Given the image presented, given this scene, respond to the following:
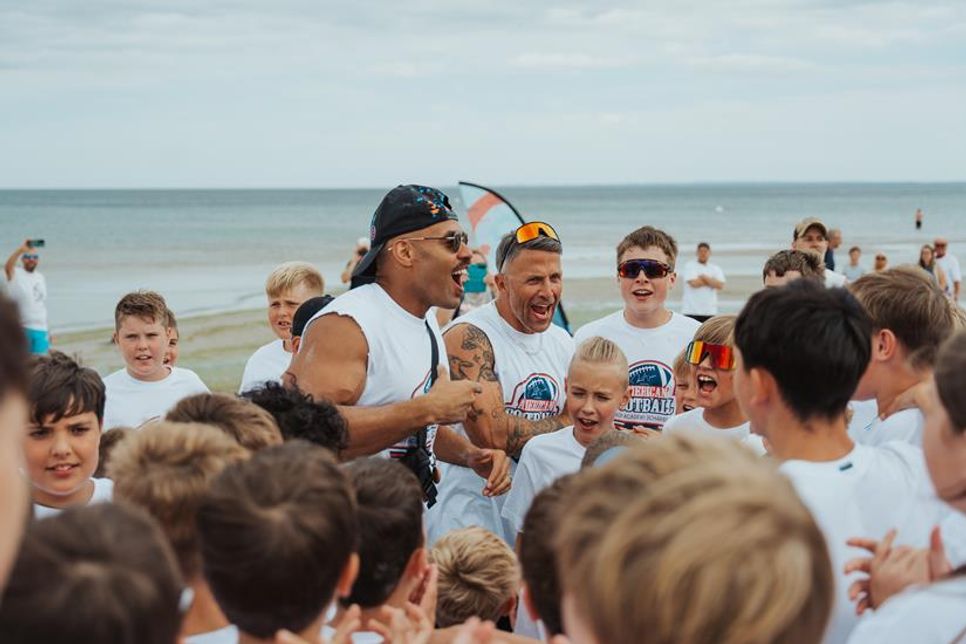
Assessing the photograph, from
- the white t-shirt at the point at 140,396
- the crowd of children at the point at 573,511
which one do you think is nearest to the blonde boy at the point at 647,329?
the crowd of children at the point at 573,511

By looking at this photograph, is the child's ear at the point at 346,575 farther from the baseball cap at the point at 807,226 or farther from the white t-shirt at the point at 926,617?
the baseball cap at the point at 807,226

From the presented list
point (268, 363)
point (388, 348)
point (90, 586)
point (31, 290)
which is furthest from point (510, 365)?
point (31, 290)

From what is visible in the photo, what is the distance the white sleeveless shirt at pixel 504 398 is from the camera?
4.90m

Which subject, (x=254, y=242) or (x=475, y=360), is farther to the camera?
(x=254, y=242)

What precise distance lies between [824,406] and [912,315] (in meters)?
0.95

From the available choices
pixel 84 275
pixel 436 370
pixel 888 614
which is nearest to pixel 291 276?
pixel 436 370

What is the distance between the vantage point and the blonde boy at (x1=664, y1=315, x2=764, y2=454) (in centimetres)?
433

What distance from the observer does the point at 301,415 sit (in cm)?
324

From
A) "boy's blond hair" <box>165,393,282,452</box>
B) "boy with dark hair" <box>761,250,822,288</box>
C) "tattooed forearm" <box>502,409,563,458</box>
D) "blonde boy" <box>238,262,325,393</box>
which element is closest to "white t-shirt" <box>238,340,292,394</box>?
"blonde boy" <box>238,262,325,393</box>

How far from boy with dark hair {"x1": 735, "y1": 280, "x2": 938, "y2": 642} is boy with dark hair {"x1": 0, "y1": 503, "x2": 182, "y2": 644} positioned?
1656mm

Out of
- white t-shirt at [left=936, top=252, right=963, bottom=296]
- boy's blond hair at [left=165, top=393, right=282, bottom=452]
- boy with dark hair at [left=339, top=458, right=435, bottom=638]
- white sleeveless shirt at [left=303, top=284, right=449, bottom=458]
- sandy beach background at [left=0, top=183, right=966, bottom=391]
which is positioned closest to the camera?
boy with dark hair at [left=339, top=458, right=435, bottom=638]

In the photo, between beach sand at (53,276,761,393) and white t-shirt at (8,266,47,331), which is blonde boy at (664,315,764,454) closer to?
beach sand at (53,276,761,393)

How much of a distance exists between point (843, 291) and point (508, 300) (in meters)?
2.49

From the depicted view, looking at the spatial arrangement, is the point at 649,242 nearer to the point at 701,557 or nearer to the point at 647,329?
the point at 647,329
